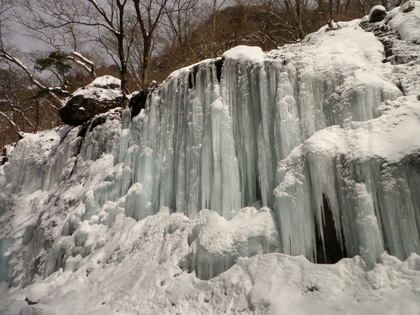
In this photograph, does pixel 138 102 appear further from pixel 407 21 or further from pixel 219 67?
pixel 407 21

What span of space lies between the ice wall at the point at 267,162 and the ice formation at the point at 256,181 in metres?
0.02

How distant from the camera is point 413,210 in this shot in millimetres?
2578

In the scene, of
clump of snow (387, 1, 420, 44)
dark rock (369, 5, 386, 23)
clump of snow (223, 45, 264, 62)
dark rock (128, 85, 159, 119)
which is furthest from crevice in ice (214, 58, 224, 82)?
clump of snow (387, 1, 420, 44)

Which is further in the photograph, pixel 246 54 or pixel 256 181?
pixel 246 54

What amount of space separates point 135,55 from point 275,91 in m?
13.7

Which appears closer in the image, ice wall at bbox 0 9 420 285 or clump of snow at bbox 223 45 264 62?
ice wall at bbox 0 9 420 285

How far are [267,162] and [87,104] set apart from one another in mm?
7569

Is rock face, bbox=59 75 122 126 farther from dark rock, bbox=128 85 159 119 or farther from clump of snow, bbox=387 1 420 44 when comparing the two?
clump of snow, bbox=387 1 420 44

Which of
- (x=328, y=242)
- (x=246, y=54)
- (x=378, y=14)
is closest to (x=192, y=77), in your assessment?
(x=246, y=54)

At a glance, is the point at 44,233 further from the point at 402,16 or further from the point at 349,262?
the point at 402,16

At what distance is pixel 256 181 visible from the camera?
433cm

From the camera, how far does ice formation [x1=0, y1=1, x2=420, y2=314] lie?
2.88 metres

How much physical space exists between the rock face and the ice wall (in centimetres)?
239

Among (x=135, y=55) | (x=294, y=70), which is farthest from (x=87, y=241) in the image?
(x=135, y=55)
